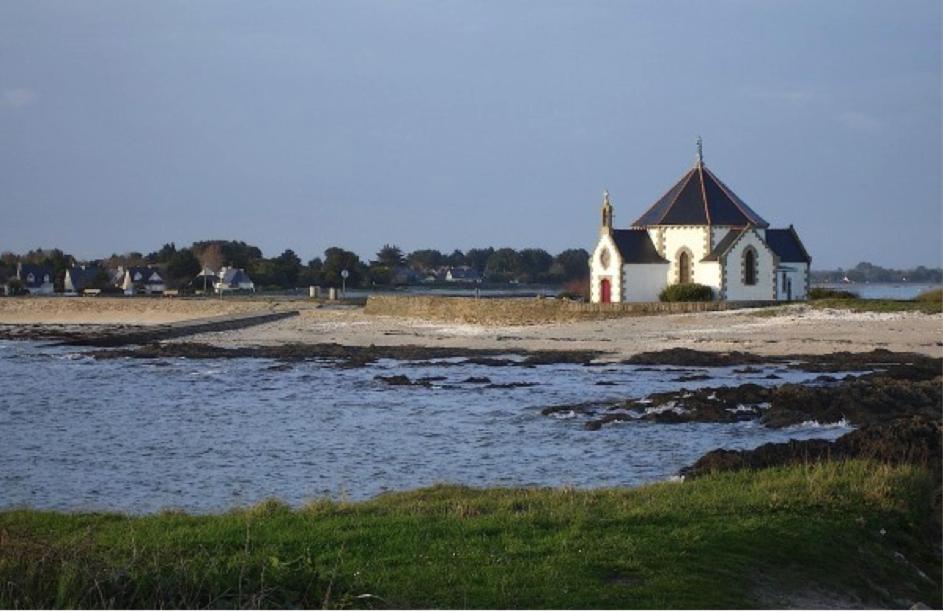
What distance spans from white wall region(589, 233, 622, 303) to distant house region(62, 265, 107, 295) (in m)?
63.0

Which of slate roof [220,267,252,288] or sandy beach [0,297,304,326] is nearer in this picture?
sandy beach [0,297,304,326]

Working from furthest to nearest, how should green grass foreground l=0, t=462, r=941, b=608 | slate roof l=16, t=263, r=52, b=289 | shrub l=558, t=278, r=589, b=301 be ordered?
slate roof l=16, t=263, r=52, b=289
shrub l=558, t=278, r=589, b=301
green grass foreground l=0, t=462, r=941, b=608

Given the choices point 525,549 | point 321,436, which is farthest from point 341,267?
point 525,549

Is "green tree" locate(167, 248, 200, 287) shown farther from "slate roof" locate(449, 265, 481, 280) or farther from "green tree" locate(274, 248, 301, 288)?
"slate roof" locate(449, 265, 481, 280)

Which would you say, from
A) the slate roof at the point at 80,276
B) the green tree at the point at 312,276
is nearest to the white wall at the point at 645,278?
the green tree at the point at 312,276

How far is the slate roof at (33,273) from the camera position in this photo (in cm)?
10893

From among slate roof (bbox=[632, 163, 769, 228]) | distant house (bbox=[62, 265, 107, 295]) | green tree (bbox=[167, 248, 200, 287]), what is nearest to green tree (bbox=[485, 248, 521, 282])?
green tree (bbox=[167, 248, 200, 287])

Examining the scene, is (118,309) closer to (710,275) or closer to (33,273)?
(710,275)

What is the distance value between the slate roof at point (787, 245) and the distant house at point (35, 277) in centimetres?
7583

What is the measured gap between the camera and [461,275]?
127 metres

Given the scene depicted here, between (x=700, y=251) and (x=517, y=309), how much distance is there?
27.0 feet

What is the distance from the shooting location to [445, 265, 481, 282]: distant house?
123m

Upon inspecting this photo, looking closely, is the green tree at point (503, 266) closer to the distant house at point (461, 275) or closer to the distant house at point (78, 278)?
the distant house at point (461, 275)

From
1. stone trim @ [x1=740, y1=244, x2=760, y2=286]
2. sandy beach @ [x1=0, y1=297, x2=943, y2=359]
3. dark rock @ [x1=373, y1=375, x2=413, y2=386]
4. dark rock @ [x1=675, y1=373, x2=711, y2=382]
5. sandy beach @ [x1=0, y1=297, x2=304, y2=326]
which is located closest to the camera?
dark rock @ [x1=675, y1=373, x2=711, y2=382]
